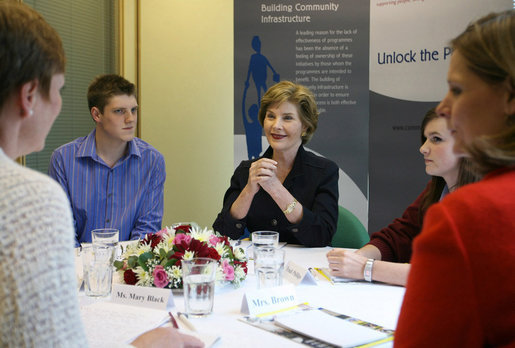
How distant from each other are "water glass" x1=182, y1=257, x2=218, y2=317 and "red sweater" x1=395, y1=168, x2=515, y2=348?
840mm

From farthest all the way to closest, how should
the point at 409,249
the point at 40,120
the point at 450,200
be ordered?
Result: the point at 409,249, the point at 40,120, the point at 450,200

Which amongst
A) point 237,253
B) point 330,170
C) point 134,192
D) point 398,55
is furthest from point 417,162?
point 237,253

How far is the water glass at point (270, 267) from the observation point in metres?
1.92

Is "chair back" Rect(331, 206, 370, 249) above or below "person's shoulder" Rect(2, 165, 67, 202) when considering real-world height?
below

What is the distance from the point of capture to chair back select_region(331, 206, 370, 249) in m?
3.12

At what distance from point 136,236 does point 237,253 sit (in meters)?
1.25

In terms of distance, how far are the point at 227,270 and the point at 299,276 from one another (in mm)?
296

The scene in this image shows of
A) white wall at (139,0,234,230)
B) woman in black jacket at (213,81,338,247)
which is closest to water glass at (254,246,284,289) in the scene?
woman in black jacket at (213,81,338,247)

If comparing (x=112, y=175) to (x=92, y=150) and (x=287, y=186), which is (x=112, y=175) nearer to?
(x=92, y=150)

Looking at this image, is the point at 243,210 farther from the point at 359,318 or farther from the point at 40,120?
the point at 40,120

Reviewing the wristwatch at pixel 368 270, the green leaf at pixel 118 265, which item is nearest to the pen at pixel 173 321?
the green leaf at pixel 118 265

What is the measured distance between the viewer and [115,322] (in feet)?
5.27

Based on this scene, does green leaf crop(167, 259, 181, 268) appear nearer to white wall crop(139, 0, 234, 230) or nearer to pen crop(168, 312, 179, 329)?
pen crop(168, 312, 179, 329)

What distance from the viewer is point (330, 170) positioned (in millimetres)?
3205
